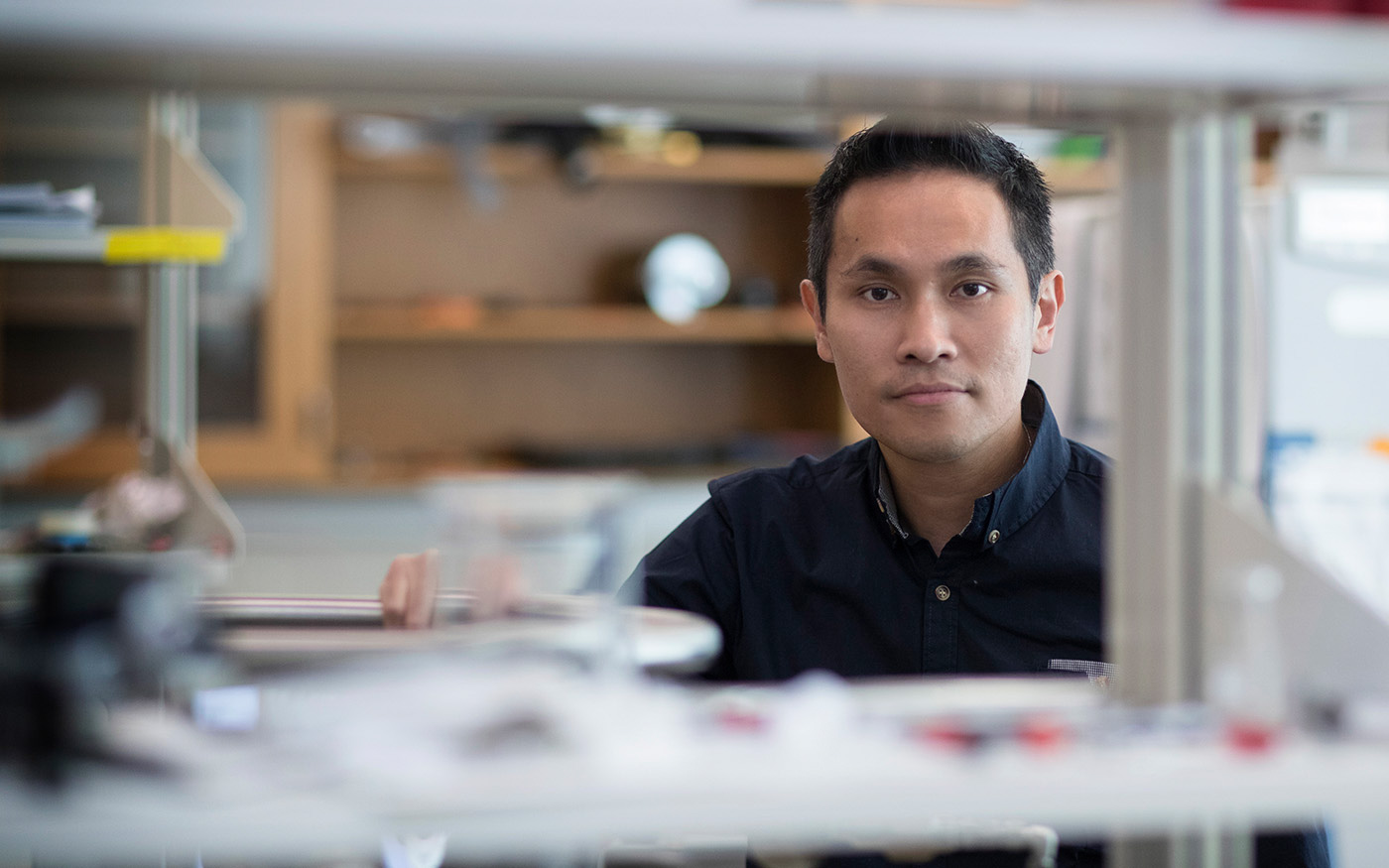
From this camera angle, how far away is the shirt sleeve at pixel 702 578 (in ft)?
4.24

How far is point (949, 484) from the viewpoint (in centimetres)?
126

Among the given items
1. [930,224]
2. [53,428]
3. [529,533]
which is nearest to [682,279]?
[53,428]

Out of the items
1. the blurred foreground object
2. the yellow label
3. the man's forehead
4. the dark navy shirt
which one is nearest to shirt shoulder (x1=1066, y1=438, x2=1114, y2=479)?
the dark navy shirt

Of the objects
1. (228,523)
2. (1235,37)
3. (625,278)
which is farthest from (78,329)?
(1235,37)

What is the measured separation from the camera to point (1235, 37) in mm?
607

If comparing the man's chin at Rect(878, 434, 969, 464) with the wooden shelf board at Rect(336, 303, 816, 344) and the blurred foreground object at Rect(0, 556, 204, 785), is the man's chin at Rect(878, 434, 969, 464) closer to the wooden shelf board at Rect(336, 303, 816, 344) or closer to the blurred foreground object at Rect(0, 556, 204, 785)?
the blurred foreground object at Rect(0, 556, 204, 785)

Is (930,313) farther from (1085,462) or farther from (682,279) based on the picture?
(682,279)

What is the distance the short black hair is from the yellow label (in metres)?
0.96

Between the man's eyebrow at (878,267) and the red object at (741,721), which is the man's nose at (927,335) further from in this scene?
the red object at (741,721)

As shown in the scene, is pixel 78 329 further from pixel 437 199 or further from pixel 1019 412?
pixel 1019 412

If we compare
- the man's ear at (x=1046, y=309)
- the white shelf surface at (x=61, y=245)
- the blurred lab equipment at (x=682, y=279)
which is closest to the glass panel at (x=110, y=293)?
the blurred lab equipment at (x=682, y=279)

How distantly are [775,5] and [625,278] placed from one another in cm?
313

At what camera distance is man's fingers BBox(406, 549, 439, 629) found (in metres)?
0.83

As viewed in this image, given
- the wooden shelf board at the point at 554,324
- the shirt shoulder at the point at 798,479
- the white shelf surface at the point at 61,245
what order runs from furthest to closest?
1. the wooden shelf board at the point at 554,324
2. the white shelf surface at the point at 61,245
3. the shirt shoulder at the point at 798,479
